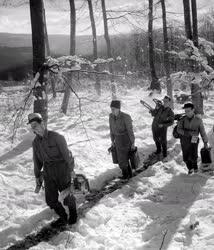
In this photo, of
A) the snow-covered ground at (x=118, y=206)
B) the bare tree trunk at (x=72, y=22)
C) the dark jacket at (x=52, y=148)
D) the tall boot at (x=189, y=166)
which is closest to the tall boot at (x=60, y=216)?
the snow-covered ground at (x=118, y=206)

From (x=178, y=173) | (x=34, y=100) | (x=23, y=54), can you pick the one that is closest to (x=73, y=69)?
(x=34, y=100)

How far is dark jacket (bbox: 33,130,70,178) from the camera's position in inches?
257

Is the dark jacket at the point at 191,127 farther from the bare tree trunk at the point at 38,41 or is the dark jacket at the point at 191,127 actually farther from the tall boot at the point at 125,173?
the bare tree trunk at the point at 38,41

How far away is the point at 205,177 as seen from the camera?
29.3 feet

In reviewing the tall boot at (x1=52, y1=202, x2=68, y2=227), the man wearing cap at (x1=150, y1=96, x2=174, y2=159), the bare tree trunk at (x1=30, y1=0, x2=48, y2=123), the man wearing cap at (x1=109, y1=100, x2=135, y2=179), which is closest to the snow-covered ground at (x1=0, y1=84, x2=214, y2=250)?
the tall boot at (x1=52, y1=202, x2=68, y2=227)

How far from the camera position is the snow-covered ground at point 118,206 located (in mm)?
5980

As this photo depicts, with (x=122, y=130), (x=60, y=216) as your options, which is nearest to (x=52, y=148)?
(x=60, y=216)

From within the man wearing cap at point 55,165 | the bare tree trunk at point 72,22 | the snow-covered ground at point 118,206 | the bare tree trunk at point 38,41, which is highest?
the bare tree trunk at point 72,22

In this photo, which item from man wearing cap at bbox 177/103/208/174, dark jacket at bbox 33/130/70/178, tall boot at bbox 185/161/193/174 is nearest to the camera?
dark jacket at bbox 33/130/70/178

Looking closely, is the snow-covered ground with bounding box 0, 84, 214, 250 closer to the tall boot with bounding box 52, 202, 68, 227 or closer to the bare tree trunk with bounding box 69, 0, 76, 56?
the tall boot with bounding box 52, 202, 68, 227

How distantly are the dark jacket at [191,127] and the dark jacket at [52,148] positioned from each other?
3600 mm

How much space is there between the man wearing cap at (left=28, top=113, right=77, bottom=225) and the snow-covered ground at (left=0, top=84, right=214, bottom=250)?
35cm

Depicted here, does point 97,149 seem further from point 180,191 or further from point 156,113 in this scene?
point 180,191

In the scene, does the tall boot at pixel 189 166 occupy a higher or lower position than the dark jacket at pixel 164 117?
lower
